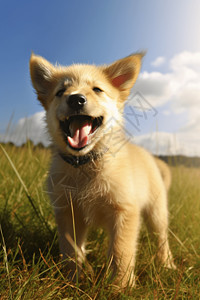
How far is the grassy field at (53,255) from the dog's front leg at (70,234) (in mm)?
132

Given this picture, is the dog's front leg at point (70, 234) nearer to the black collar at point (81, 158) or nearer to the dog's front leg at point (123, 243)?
the dog's front leg at point (123, 243)

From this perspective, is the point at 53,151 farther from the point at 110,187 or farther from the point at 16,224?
the point at 16,224

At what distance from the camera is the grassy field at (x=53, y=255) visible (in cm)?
204

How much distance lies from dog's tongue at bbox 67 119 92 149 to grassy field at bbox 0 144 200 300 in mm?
542

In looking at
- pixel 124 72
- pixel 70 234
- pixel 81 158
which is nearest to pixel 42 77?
pixel 124 72

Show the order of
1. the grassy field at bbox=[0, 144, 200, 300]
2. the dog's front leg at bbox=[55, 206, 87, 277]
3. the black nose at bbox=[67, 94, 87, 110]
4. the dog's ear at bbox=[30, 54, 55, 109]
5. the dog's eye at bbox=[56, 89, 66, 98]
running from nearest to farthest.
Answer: the grassy field at bbox=[0, 144, 200, 300], the black nose at bbox=[67, 94, 87, 110], the dog's front leg at bbox=[55, 206, 87, 277], the dog's eye at bbox=[56, 89, 66, 98], the dog's ear at bbox=[30, 54, 55, 109]

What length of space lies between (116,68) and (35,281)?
84.5 inches

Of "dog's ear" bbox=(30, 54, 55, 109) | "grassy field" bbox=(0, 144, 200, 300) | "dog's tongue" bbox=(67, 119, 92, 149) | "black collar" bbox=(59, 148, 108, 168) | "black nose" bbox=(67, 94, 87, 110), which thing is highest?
"dog's ear" bbox=(30, 54, 55, 109)

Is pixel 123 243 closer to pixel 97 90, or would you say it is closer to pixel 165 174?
pixel 97 90

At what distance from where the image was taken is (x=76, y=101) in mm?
2309

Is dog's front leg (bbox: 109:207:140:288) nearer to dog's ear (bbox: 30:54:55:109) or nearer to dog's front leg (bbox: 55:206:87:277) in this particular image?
dog's front leg (bbox: 55:206:87:277)

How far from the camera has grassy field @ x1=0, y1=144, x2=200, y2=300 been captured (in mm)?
2039

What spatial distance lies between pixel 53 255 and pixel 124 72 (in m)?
2.06

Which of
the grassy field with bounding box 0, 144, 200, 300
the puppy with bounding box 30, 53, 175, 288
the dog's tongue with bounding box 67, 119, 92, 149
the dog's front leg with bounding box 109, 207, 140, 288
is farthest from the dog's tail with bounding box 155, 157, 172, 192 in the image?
the dog's tongue with bounding box 67, 119, 92, 149
